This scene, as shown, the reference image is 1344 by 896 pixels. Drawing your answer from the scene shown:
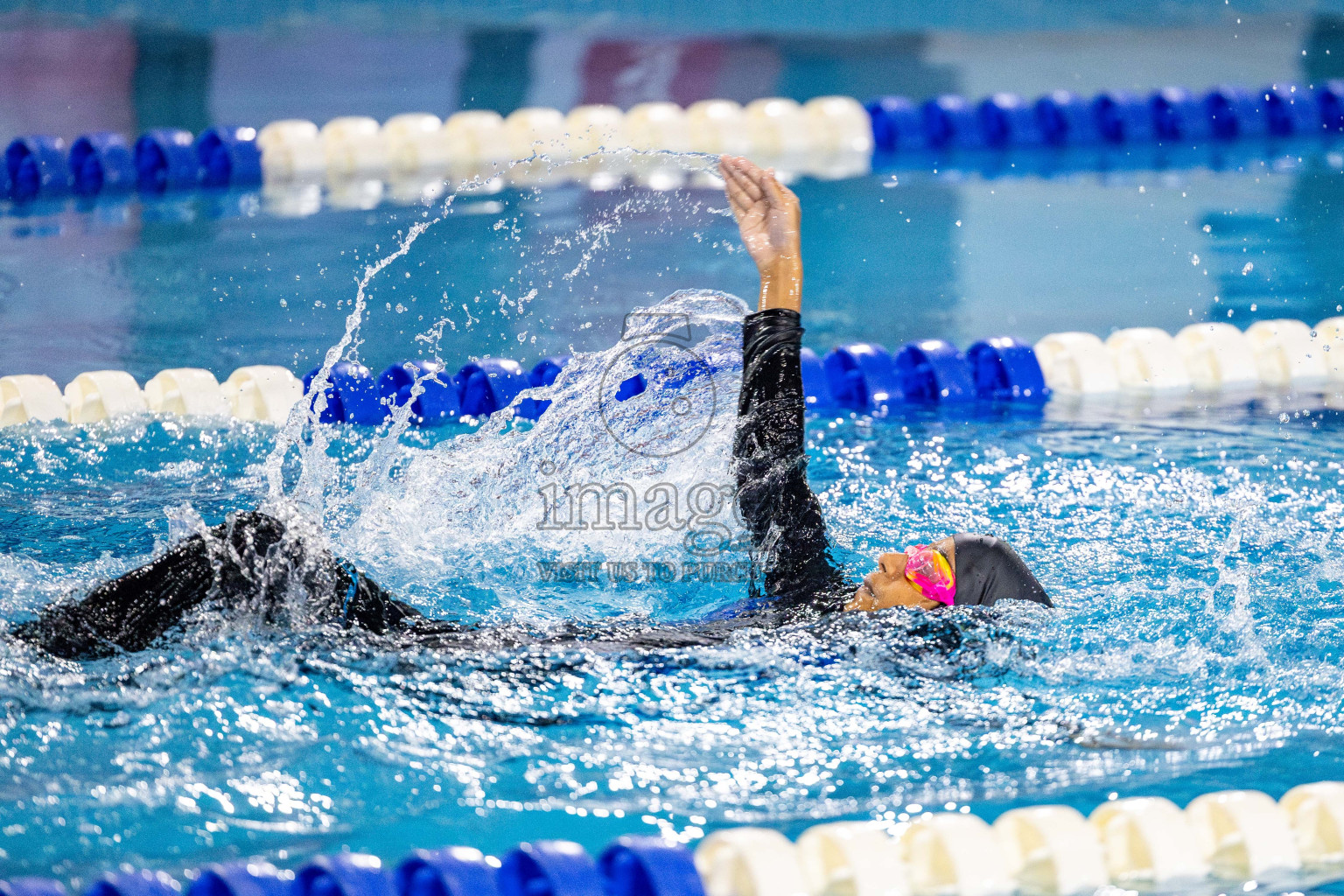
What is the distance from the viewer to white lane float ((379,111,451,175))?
23.2 ft

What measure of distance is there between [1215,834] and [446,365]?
2888 mm

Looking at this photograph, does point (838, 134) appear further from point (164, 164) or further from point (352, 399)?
point (352, 399)

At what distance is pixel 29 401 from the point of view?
405 cm

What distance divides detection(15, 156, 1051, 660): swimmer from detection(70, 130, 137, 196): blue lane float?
4.74 metres

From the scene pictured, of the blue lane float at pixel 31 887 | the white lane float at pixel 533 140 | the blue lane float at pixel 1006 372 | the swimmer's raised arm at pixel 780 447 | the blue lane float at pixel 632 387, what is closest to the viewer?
the blue lane float at pixel 31 887

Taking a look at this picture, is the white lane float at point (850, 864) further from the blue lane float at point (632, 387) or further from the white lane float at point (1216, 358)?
the white lane float at point (1216, 358)

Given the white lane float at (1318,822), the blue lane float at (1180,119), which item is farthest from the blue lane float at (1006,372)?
the blue lane float at (1180,119)

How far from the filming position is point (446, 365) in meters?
4.47

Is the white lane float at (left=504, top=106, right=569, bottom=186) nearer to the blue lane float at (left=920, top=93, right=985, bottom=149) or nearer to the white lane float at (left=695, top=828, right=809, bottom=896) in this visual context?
the blue lane float at (left=920, top=93, right=985, bottom=149)

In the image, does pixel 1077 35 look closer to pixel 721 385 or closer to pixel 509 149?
→ pixel 509 149

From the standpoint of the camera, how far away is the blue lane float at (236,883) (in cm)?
188

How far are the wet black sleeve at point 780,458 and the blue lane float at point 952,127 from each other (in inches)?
201

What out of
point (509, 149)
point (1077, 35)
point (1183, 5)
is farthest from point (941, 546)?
point (1183, 5)

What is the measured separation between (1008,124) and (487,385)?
4391mm
